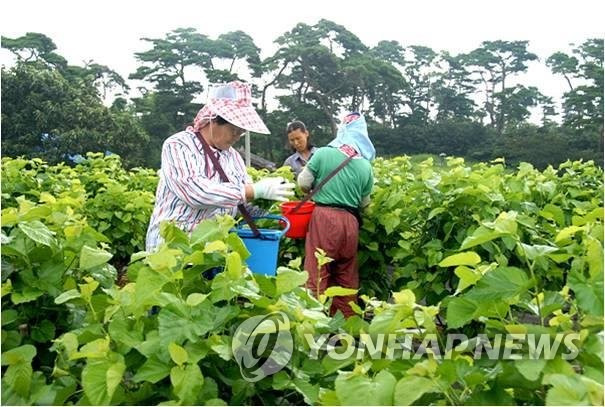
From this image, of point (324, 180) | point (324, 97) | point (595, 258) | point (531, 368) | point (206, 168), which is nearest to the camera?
point (531, 368)

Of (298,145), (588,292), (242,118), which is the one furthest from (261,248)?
(298,145)

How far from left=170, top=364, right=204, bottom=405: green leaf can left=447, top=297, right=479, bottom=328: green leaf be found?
46cm

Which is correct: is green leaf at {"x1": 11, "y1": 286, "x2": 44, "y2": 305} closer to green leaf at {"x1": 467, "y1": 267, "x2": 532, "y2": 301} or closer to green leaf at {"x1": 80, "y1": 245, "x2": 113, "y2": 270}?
green leaf at {"x1": 80, "y1": 245, "x2": 113, "y2": 270}

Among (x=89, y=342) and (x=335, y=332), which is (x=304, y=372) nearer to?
(x=335, y=332)

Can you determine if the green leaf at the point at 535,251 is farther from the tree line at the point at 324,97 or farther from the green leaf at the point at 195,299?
the tree line at the point at 324,97

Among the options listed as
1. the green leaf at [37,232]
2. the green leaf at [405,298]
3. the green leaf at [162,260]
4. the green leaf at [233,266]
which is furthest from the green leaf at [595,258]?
the green leaf at [37,232]

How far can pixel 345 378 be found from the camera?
1059 millimetres

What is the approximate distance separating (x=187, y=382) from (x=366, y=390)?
32cm

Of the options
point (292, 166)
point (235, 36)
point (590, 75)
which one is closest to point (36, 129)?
point (235, 36)

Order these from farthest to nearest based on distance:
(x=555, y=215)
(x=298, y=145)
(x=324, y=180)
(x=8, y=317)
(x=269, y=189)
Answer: (x=298, y=145) → (x=324, y=180) → (x=269, y=189) → (x=555, y=215) → (x=8, y=317)

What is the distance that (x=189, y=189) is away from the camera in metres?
2.39

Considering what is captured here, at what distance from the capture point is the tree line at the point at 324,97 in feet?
61.5

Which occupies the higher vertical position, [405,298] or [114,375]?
[405,298]

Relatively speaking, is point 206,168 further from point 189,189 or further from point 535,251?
point 535,251
